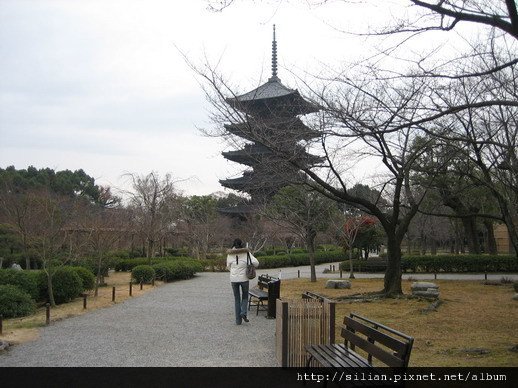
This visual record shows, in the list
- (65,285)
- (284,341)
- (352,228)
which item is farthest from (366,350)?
(352,228)

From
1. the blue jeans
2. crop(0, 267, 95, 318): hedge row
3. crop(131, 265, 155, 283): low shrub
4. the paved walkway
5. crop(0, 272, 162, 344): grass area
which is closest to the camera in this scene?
the paved walkway

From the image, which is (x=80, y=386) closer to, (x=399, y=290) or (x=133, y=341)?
(x=133, y=341)

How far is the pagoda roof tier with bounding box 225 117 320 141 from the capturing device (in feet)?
28.8

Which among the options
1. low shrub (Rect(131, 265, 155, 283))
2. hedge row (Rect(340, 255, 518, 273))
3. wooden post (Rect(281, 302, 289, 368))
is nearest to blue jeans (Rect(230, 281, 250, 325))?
wooden post (Rect(281, 302, 289, 368))

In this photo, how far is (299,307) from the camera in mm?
5766

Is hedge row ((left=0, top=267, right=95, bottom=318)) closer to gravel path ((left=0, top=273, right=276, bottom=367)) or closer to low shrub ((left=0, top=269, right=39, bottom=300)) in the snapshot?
low shrub ((left=0, top=269, right=39, bottom=300))

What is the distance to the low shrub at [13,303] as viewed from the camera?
32.3 ft

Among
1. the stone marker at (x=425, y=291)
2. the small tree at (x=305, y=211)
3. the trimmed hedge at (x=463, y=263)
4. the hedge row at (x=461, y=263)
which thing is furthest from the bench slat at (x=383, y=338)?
the trimmed hedge at (x=463, y=263)

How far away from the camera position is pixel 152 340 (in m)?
7.47

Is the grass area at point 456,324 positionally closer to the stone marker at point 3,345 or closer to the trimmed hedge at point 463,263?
the stone marker at point 3,345

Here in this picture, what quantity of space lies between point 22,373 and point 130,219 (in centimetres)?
2024

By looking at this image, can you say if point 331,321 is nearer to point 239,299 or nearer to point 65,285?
point 239,299

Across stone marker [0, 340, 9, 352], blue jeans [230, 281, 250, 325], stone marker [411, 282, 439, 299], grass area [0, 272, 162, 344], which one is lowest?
grass area [0, 272, 162, 344]

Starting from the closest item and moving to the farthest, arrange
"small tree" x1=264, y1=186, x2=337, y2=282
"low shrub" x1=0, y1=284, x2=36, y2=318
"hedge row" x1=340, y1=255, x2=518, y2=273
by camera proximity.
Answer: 1. "low shrub" x1=0, y1=284, x2=36, y2=318
2. "small tree" x1=264, y1=186, x2=337, y2=282
3. "hedge row" x1=340, y1=255, x2=518, y2=273
